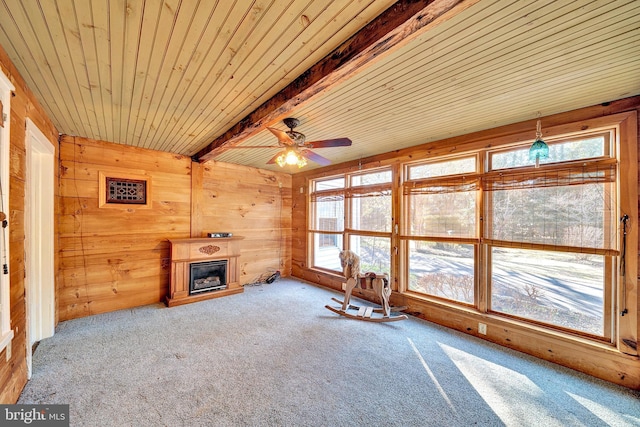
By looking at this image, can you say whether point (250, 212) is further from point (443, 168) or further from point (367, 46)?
point (367, 46)

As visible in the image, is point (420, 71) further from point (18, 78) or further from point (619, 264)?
point (18, 78)

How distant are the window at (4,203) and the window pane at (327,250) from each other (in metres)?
3.92

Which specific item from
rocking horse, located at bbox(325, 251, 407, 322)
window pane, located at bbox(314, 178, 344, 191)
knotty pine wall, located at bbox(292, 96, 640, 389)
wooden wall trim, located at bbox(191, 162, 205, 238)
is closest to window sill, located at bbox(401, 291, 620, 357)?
knotty pine wall, located at bbox(292, 96, 640, 389)

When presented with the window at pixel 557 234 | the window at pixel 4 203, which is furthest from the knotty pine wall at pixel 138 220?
the window at pixel 557 234

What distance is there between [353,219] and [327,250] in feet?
3.28

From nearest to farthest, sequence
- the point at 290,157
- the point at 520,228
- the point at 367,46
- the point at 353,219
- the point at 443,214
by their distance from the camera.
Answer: the point at 367,46 → the point at 290,157 → the point at 520,228 → the point at 443,214 → the point at 353,219

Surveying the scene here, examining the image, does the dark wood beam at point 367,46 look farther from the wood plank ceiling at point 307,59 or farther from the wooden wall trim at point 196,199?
the wooden wall trim at point 196,199

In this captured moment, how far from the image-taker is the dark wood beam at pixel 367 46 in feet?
3.55

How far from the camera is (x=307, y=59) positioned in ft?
5.13

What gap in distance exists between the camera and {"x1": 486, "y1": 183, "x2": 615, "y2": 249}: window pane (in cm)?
217

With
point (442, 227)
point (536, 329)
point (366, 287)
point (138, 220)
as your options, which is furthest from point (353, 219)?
point (138, 220)

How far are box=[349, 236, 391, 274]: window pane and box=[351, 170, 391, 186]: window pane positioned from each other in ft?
3.16

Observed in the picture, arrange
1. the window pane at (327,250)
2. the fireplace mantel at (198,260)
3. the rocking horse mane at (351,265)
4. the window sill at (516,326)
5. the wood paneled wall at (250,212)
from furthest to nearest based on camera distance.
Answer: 1. the window pane at (327,250)
2. the wood paneled wall at (250,212)
3. the fireplace mantel at (198,260)
4. the rocking horse mane at (351,265)
5. the window sill at (516,326)

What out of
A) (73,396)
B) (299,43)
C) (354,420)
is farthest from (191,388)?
(299,43)
